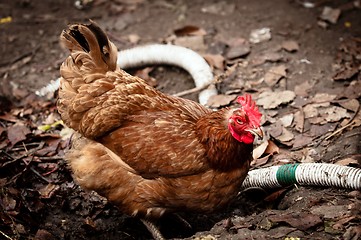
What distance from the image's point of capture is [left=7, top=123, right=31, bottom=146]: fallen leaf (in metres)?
5.12

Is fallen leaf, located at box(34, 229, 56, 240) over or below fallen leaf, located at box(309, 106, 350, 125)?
below

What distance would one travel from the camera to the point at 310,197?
3881 millimetres

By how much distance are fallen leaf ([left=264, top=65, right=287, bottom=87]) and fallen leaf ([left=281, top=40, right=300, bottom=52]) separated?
335mm

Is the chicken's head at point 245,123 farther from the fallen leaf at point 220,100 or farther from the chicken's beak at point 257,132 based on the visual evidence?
the fallen leaf at point 220,100

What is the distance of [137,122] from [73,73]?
682 millimetres

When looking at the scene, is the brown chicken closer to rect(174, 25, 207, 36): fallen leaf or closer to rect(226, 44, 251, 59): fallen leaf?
rect(226, 44, 251, 59): fallen leaf

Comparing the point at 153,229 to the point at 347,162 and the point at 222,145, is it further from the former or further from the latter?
the point at 347,162

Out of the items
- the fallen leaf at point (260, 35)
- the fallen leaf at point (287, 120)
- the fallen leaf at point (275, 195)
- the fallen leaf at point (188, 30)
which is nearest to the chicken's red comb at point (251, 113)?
the fallen leaf at point (275, 195)

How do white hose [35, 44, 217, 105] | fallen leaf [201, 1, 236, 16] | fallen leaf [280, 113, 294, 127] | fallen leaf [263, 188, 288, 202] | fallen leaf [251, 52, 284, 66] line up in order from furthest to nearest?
1. fallen leaf [201, 1, 236, 16]
2. fallen leaf [251, 52, 284, 66]
3. white hose [35, 44, 217, 105]
4. fallen leaf [280, 113, 294, 127]
5. fallen leaf [263, 188, 288, 202]

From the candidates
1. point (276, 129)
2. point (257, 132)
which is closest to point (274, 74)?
point (276, 129)

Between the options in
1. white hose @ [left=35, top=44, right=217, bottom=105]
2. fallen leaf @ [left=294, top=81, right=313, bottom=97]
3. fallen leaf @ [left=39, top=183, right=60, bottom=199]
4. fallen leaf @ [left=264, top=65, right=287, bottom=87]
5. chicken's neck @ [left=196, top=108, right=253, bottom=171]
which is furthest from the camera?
white hose @ [left=35, top=44, right=217, bottom=105]

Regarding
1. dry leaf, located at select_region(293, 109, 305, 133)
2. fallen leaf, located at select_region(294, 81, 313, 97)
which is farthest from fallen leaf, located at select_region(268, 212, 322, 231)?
fallen leaf, located at select_region(294, 81, 313, 97)

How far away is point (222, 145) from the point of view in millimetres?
3770

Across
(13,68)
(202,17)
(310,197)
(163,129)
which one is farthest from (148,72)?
(310,197)
